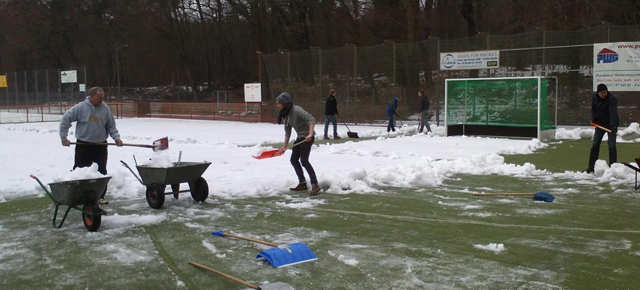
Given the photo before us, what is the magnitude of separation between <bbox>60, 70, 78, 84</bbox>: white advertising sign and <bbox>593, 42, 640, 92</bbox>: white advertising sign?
35.2 metres

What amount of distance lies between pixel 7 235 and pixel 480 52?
706 inches

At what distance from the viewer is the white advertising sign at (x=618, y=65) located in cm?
1820

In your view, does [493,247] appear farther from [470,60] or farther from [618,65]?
[470,60]

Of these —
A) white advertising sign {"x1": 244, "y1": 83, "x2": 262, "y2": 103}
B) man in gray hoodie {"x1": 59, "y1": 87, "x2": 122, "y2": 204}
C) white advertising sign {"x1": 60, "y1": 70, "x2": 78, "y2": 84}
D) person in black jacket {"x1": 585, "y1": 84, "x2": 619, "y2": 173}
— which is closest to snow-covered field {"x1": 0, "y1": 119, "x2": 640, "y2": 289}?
person in black jacket {"x1": 585, "y1": 84, "x2": 619, "y2": 173}

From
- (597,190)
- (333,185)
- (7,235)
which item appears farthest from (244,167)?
(597,190)

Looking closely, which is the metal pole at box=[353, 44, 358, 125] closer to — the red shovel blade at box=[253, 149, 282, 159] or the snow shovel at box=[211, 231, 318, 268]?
the red shovel blade at box=[253, 149, 282, 159]

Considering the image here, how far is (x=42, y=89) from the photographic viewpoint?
149 ft

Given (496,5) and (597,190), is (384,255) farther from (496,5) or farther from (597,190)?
(496,5)

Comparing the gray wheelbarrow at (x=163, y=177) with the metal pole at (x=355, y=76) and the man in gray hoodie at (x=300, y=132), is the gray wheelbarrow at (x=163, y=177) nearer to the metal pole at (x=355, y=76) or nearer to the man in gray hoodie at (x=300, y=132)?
the man in gray hoodie at (x=300, y=132)

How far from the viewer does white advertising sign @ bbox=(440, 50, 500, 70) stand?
2138 centimetres

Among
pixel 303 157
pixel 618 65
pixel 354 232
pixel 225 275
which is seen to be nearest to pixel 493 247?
pixel 354 232

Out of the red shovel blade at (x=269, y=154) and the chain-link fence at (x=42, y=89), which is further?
the chain-link fence at (x=42, y=89)

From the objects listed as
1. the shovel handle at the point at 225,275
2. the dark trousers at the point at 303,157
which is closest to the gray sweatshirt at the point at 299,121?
the dark trousers at the point at 303,157

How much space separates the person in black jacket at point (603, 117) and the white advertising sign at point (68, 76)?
38.9 metres
